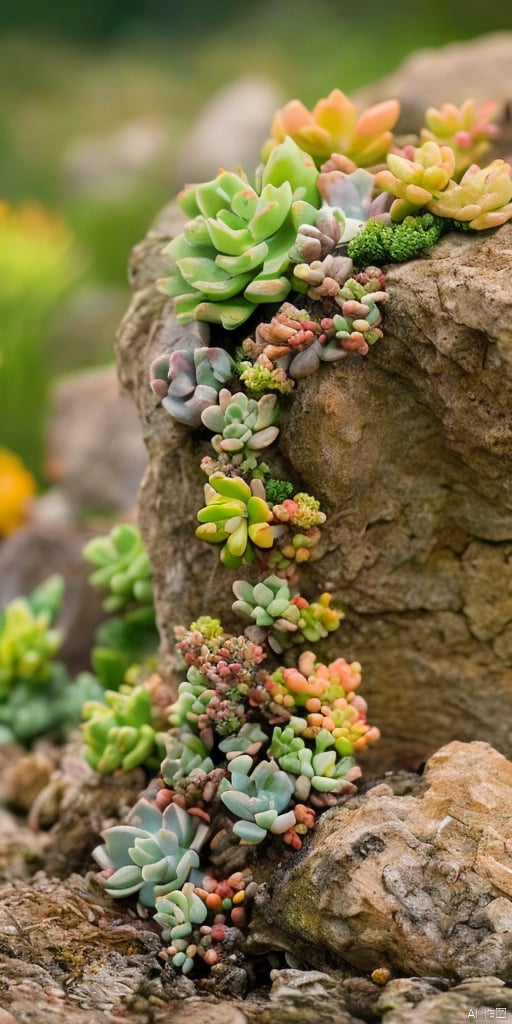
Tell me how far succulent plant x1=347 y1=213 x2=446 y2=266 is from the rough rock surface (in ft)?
0.10

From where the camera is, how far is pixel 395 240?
5.80ft

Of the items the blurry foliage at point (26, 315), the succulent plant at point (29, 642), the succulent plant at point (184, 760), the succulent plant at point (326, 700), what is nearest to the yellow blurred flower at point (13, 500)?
the blurry foliage at point (26, 315)

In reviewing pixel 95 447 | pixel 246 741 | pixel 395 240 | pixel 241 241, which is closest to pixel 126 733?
pixel 246 741

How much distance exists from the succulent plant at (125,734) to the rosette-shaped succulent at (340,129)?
121cm

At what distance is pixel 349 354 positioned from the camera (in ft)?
5.95

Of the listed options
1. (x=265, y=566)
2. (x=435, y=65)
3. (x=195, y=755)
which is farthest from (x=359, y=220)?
(x=435, y=65)

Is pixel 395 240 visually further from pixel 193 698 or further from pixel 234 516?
pixel 193 698

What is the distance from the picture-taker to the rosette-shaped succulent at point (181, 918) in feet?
5.64

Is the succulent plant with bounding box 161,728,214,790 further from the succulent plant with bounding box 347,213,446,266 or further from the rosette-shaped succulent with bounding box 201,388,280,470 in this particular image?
the succulent plant with bounding box 347,213,446,266

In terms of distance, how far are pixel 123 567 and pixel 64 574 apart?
95cm

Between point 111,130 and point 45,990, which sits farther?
point 111,130

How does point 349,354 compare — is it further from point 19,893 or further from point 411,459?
point 19,893

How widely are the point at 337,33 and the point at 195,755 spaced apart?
25.1 ft

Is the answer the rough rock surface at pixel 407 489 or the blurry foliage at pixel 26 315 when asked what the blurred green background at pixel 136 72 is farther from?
the rough rock surface at pixel 407 489
